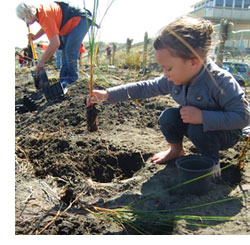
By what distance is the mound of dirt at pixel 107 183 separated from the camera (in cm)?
112

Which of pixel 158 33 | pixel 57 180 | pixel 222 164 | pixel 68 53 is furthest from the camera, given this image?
pixel 68 53

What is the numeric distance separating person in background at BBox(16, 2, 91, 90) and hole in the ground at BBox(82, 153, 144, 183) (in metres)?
1.72

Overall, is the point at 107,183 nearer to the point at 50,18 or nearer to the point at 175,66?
the point at 175,66

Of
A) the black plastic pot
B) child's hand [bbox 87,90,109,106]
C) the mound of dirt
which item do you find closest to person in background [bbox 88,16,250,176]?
the black plastic pot

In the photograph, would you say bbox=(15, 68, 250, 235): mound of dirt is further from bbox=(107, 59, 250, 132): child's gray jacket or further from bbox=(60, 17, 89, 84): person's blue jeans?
bbox=(60, 17, 89, 84): person's blue jeans

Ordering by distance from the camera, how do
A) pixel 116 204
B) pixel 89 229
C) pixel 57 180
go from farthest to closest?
pixel 57 180 → pixel 116 204 → pixel 89 229

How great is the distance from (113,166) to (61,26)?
2.55m

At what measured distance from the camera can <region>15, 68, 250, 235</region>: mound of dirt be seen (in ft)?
3.66

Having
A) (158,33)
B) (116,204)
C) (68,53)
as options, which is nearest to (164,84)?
(158,33)

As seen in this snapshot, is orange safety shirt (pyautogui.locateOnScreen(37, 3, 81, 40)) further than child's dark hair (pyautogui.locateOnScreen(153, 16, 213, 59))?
Yes

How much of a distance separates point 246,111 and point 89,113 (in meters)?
1.10

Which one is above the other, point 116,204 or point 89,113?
point 89,113

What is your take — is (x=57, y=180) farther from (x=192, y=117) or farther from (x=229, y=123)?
(x=229, y=123)

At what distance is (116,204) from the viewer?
4.26ft
